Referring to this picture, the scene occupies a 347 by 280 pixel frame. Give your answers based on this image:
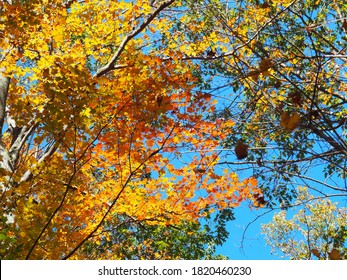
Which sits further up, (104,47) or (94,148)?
(104,47)

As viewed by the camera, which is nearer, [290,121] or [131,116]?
[290,121]

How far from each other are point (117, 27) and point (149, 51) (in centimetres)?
111

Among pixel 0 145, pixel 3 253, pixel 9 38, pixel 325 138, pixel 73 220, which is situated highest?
pixel 9 38

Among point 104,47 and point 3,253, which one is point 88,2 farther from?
point 3,253

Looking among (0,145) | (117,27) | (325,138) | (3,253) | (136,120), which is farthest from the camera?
A: (117,27)

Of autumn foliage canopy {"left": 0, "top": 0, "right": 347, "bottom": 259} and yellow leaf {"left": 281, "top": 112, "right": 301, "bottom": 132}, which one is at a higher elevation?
autumn foliage canopy {"left": 0, "top": 0, "right": 347, "bottom": 259}

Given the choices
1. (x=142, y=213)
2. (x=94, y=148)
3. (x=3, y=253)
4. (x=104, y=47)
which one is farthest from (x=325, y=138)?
(x=104, y=47)

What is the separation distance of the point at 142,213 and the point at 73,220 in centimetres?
121

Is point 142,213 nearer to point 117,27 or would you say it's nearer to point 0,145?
point 0,145

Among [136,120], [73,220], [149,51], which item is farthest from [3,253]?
[149,51]

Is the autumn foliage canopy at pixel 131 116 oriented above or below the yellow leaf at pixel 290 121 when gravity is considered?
above

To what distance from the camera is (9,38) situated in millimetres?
7184

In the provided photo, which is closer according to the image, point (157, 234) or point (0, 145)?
point (0, 145)

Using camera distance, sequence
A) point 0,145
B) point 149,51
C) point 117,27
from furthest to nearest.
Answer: point 149,51, point 117,27, point 0,145
